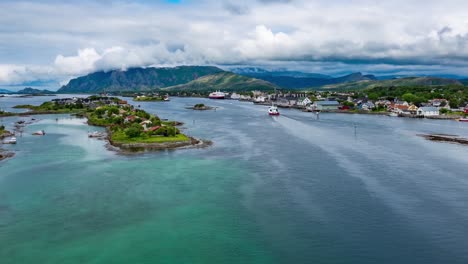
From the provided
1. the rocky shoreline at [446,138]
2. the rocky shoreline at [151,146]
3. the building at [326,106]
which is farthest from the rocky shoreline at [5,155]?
the building at [326,106]

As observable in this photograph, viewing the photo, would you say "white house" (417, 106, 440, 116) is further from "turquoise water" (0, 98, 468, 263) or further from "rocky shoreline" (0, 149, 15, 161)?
"rocky shoreline" (0, 149, 15, 161)

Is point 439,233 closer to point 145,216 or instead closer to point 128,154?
point 145,216

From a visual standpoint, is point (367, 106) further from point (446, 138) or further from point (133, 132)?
point (133, 132)

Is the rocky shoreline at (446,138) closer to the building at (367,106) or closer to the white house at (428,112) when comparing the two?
the white house at (428,112)

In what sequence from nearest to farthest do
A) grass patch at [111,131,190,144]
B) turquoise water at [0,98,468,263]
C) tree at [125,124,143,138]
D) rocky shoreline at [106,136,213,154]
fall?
turquoise water at [0,98,468,263] < rocky shoreline at [106,136,213,154] < grass patch at [111,131,190,144] < tree at [125,124,143,138]

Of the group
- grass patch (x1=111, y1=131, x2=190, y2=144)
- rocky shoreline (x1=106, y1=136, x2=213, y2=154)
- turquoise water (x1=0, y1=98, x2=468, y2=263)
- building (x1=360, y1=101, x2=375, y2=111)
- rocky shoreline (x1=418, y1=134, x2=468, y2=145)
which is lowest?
turquoise water (x1=0, y1=98, x2=468, y2=263)

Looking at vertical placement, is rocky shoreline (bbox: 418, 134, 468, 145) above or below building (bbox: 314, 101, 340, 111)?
below

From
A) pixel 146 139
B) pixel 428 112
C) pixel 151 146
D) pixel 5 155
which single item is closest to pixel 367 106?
pixel 428 112

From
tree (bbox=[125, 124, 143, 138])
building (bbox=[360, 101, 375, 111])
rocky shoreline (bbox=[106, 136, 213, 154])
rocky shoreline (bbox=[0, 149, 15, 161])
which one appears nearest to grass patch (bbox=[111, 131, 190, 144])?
tree (bbox=[125, 124, 143, 138])

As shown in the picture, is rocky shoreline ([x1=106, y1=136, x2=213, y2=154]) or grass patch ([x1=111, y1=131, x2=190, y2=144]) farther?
grass patch ([x1=111, y1=131, x2=190, y2=144])
